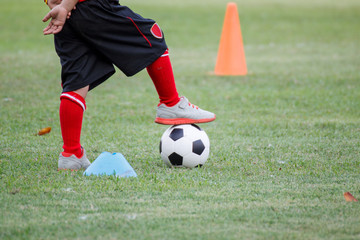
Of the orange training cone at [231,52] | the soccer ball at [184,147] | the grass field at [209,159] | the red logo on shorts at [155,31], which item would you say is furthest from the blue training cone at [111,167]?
the orange training cone at [231,52]

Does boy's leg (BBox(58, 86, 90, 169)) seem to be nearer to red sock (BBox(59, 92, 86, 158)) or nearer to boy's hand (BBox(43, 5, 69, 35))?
red sock (BBox(59, 92, 86, 158))

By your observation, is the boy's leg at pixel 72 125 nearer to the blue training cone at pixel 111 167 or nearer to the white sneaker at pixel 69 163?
the white sneaker at pixel 69 163

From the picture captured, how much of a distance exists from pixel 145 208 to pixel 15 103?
176 inches

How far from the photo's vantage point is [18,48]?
12.9 m

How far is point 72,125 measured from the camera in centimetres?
414

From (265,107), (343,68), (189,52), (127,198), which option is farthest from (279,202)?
(189,52)

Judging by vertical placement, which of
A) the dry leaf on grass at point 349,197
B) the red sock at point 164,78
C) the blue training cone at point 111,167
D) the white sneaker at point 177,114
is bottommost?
the blue training cone at point 111,167

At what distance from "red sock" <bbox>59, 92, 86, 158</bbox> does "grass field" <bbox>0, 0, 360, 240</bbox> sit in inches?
9.9

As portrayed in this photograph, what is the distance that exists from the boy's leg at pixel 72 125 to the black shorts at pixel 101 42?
81 mm

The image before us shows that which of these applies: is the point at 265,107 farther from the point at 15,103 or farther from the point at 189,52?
the point at 189,52

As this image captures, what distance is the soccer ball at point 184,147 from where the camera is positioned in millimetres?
4289

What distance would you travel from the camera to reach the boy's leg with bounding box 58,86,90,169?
410 centimetres

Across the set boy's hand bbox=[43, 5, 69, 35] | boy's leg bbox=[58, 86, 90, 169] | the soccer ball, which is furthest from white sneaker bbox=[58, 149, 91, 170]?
boy's hand bbox=[43, 5, 69, 35]

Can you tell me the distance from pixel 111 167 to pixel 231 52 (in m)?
6.26
